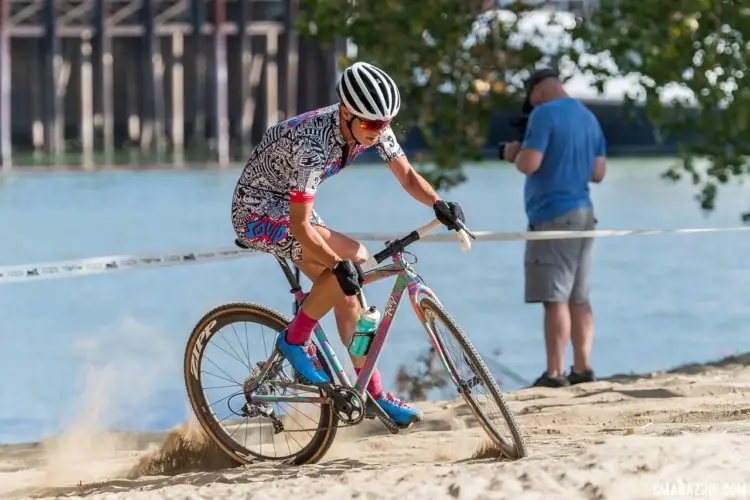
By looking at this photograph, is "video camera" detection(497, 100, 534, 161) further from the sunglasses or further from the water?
the sunglasses

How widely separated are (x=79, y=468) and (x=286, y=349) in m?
1.66

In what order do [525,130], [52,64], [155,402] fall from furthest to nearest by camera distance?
[52,64] → [155,402] → [525,130]

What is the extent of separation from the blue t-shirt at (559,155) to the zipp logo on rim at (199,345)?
9.42 feet

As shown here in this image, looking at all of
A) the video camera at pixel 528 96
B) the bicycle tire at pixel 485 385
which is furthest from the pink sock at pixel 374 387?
the video camera at pixel 528 96

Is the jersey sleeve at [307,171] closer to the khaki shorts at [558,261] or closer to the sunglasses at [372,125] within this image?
the sunglasses at [372,125]

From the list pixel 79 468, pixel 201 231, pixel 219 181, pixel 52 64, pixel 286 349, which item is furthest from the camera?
pixel 52 64

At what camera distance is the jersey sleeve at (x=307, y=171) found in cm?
620

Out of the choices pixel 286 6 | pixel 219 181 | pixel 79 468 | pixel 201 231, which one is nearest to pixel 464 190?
pixel 219 181

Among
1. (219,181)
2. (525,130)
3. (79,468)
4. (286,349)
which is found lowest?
(79,468)

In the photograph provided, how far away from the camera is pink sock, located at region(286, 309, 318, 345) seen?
6.66 metres

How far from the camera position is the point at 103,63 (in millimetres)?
64688

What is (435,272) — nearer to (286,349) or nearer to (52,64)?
(286,349)

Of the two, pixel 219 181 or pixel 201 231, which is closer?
pixel 201 231

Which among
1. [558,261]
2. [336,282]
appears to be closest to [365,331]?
[336,282]
